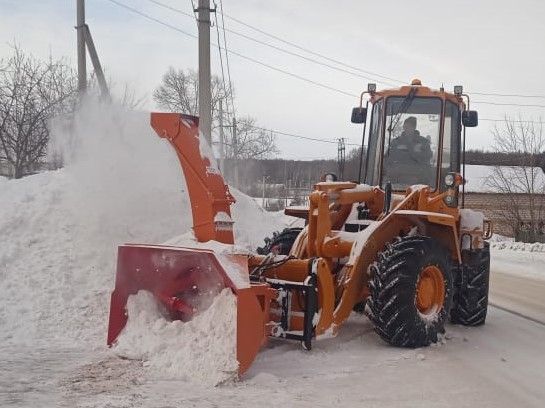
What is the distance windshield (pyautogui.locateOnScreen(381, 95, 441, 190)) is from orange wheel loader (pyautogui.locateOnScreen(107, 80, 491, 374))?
12 millimetres

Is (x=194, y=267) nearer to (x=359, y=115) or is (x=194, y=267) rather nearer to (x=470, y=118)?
(x=359, y=115)

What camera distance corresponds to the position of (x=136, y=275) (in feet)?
18.8

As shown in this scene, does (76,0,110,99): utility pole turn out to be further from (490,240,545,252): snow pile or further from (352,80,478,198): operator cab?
(490,240,545,252): snow pile

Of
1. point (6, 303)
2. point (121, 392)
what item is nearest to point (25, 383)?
point (121, 392)

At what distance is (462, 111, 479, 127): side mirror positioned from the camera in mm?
7457

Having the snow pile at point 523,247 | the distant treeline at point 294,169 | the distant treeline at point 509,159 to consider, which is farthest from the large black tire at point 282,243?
the distant treeline at point 509,159

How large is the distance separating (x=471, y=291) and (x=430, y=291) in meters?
1.38

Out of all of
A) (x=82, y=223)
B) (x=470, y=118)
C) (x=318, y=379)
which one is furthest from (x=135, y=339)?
(x=470, y=118)

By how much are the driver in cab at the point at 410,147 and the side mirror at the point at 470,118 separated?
56cm

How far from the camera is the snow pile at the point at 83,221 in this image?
22.1 feet

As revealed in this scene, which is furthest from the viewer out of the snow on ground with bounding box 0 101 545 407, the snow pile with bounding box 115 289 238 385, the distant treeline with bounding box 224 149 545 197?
the distant treeline with bounding box 224 149 545 197

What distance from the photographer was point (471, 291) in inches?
295

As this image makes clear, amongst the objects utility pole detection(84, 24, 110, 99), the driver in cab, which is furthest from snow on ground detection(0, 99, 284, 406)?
utility pole detection(84, 24, 110, 99)

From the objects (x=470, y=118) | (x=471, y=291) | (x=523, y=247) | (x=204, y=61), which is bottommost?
(x=523, y=247)
